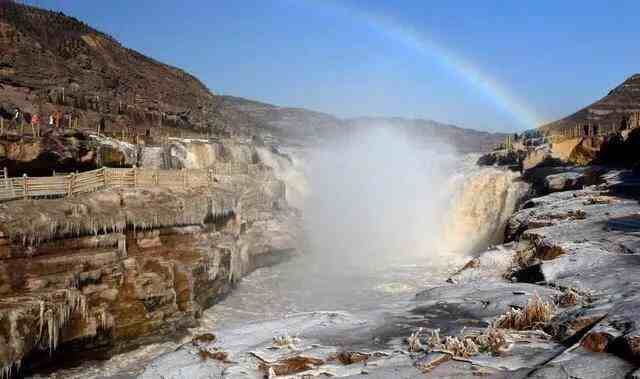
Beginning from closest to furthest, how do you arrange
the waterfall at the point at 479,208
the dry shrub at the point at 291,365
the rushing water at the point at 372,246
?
the dry shrub at the point at 291,365 → the rushing water at the point at 372,246 → the waterfall at the point at 479,208

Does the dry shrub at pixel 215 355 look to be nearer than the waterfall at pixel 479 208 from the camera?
Yes

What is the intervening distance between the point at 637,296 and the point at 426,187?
105 ft

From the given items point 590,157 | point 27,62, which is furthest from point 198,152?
point 590,157

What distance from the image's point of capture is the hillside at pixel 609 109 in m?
57.2

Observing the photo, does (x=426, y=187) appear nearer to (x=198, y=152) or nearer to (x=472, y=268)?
(x=198, y=152)

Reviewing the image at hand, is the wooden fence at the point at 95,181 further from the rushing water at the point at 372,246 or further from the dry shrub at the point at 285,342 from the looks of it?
the dry shrub at the point at 285,342

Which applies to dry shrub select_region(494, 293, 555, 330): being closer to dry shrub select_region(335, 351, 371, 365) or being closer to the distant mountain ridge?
dry shrub select_region(335, 351, 371, 365)

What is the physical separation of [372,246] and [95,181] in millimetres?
18638

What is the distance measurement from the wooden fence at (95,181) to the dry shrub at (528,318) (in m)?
14.8

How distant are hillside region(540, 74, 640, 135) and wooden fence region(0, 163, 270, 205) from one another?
1740 inches

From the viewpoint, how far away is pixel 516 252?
11.5m

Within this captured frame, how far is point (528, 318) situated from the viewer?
605 cm

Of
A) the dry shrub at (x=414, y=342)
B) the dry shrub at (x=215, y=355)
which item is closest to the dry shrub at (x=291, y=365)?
the dry shrub at (x=215, y=355)

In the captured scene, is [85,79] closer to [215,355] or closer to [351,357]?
[215,355]
